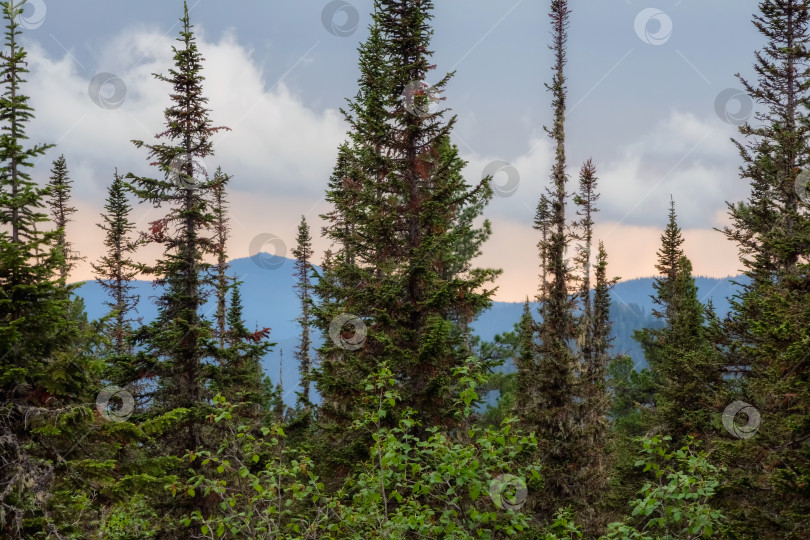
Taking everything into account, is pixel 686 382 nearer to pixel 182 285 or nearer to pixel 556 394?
pixel 556 394

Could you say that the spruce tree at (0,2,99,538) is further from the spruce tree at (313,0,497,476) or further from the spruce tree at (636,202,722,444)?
the spruce tree at (636,202,722,444)

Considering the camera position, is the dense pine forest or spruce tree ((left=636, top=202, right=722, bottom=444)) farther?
spruce tree ((left=636, top=202, right=722, bottom=444))

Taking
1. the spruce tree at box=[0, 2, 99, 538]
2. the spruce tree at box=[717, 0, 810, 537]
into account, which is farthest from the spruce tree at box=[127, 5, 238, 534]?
the spruce tree at box=[717, 0, 810, 537]

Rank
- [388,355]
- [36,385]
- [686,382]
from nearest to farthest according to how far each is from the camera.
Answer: [36,385] → [388,355] → [686,382]

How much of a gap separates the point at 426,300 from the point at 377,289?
1.40 metres

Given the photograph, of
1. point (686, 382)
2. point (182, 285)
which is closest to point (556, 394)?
point (686, 382)

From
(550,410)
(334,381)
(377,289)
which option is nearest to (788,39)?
(550,410)

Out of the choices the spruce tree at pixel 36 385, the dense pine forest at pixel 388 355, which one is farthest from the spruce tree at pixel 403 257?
the spruce tree at pixel 36 385

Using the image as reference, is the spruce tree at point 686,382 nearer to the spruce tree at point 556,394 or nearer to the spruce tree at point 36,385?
the spruce tree at point 556,394

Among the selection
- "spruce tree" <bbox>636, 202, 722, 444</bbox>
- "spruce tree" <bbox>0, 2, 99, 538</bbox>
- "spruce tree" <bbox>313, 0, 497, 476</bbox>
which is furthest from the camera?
"spruce tree" <bbox>636, 202, 722, 444</bbox>

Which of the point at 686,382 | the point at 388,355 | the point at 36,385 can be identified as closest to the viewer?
the point at 36,385

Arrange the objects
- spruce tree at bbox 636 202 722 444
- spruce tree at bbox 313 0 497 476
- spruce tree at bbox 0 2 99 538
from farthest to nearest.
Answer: spruce tree at bbox 636 202 722 444, spruce tree at bbox 313 0 497 476, spruce tree at bbox 0 2 99 538

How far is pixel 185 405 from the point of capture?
53.9ft

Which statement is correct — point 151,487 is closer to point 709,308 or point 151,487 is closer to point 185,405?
point 185,405
